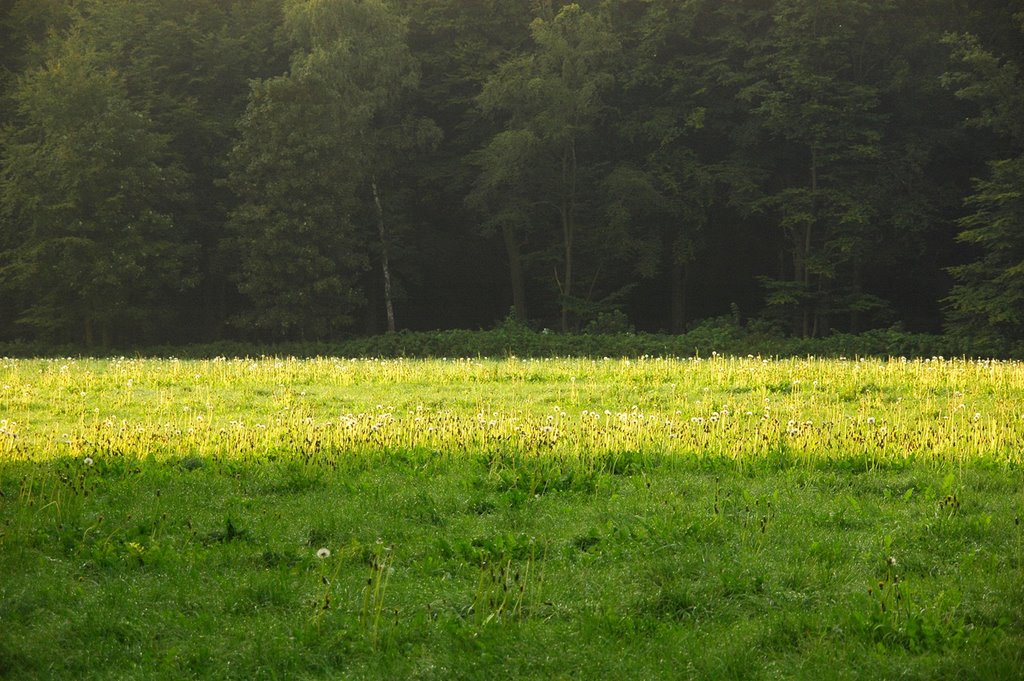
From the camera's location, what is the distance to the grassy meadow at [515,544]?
21.0 ft

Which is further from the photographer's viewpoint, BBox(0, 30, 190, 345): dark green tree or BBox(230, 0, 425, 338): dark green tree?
BBox(230, 0, 425, 338): dark green tree

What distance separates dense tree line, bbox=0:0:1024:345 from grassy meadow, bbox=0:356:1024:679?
26342 millimetres

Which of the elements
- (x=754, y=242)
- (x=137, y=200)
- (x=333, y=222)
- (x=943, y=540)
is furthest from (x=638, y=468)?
(x=754, y=242)

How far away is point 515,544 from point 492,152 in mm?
34134

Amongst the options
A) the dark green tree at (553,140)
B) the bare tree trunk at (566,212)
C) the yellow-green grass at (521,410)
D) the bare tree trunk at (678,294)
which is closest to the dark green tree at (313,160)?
the dark green tree at (553,140)

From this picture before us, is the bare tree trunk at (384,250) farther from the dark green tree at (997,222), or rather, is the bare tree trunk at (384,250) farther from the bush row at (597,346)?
the dark green tree at (997,222)

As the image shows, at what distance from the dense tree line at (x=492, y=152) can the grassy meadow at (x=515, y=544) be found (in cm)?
2634

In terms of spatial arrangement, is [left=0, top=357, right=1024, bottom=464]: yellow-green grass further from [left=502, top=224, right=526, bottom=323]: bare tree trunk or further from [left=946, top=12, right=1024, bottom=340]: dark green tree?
[left=502, top=224, right=526, bottom=323]: bare tree trunk

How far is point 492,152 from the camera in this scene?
4116cm

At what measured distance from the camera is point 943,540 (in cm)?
828

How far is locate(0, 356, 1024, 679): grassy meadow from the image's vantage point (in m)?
6.39

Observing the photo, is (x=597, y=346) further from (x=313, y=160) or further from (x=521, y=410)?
(x=521, y=410)

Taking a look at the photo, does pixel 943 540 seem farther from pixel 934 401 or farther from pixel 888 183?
pixel 888 183

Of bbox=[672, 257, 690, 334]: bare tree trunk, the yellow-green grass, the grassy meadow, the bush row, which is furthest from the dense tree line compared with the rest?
the grassy meadow
